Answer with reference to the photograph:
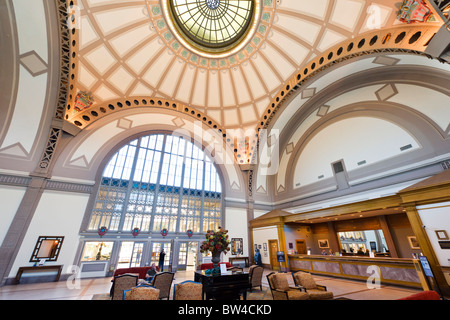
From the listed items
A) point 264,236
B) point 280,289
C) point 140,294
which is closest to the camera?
point 140,294

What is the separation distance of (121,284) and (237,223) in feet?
33.0

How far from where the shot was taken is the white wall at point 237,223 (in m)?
13.9

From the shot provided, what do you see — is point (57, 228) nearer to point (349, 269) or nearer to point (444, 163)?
point (349, 269)

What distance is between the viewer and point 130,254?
1076 cm

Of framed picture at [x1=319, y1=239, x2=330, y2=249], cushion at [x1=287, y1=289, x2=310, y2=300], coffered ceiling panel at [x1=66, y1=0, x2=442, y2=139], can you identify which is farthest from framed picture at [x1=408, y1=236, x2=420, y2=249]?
coffered ceiling panel at [x1=66, y1=0, x2=442, y2=139]

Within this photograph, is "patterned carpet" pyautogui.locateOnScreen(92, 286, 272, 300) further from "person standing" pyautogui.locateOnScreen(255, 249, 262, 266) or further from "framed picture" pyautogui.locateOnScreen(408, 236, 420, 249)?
"framed picture" pyautogui.locateOnScreen(408, 236, 420, 249)

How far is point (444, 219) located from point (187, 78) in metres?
14.6

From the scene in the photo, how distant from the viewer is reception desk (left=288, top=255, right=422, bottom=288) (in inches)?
254

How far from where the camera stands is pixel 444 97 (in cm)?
785

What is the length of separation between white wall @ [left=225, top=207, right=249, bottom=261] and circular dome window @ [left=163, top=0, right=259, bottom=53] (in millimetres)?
12081

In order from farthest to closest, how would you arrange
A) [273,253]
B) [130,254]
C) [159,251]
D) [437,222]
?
[273,253] → [159,251] → [130,254] → [437,222]

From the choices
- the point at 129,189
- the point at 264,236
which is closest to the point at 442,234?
the point at 264,236

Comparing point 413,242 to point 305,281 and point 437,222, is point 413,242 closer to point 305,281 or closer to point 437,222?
point 437,222
